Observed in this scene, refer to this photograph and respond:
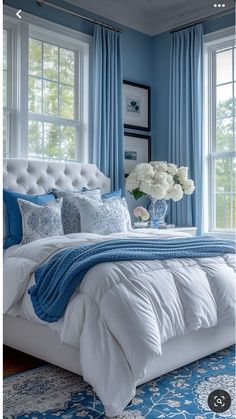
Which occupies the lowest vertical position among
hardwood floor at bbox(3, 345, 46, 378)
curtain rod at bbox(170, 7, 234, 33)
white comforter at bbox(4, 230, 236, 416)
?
hardwood floor at bbox(3, 345, 46, 378)

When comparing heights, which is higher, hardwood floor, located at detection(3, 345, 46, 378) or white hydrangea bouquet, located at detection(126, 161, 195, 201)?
white hydrangea bouquet, located at detection(126, 161, 195, 201)

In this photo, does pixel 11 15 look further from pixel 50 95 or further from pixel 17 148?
pixel 17 148

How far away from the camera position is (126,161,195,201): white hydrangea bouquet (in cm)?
482

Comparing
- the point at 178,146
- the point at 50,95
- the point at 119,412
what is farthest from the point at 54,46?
the point at 119,412

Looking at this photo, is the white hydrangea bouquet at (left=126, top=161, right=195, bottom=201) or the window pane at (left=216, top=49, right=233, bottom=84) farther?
the window pane at (left=216, top=49, right=233, bottom=84)

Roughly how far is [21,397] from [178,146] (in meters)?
3.67

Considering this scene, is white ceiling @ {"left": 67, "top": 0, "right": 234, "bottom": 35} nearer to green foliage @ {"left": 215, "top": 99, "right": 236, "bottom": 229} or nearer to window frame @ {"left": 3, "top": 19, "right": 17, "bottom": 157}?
window frame @ {"left": 3, "top": 19, "right": 17, "bottom": 157}

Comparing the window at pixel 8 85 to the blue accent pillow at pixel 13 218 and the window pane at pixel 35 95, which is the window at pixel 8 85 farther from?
the blue accent pillow at pixel 13 218

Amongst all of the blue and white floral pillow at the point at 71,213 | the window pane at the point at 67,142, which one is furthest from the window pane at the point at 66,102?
the blue and white floral pillow at the point at 71,213

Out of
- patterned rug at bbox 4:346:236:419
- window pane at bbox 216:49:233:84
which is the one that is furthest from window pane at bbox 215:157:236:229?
patterned rug at bbox 4:346:236:419

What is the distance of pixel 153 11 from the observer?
5496mm

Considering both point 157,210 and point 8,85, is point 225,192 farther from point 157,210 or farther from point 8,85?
point 8,85

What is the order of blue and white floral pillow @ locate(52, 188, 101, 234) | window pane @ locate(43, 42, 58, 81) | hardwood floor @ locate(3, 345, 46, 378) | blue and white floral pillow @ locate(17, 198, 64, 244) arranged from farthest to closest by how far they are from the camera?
window pane @ locate(43, 42, 58, 81) < blue and white floral pillow @ locate(52, 188, 101, 234) < blue and white floral pillow @ locate(17, 198, 64, 244) < hardwood floor @ locate(3, 345, 46, 378)

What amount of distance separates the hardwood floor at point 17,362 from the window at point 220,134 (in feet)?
9.23
